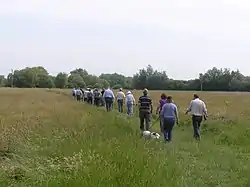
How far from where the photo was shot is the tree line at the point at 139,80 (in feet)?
408

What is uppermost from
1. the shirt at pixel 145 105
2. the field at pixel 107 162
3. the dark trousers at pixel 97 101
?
the shirt at pixel 145 105

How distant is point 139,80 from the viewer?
136 m

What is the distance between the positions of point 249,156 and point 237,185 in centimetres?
413

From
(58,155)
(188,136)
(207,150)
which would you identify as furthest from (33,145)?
(188,136)

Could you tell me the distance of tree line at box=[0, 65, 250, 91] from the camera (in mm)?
124438

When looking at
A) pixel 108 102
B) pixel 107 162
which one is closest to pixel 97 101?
pixel 108 102

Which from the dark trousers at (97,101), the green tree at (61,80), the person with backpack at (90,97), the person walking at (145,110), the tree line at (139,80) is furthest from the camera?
the green tree at (61,80)

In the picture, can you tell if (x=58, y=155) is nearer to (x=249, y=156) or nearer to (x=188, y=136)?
(x=249, y=156)

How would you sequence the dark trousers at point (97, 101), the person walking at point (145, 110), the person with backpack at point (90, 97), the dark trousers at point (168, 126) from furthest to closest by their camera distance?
the person with backpack at point (90, 97) → the dark trousers at point (97, 101) → the person walking at point (145, 110) → the dark trousers at point (168, 126)

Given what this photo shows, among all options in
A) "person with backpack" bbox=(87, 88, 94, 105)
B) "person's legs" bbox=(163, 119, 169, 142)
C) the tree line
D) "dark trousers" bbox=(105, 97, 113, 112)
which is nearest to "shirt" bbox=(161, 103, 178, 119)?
"person's legs" bbox=(163, 119, 169, 142)

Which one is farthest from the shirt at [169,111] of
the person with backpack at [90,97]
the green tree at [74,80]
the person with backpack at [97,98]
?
the green tree at [74,80]

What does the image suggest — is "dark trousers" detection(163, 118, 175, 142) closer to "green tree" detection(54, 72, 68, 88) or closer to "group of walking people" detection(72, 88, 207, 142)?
"group of walking people" detection(72, 88, 207, 142)

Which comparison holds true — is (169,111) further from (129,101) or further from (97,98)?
(97,98)

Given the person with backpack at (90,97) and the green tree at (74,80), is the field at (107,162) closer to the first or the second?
the person with backpack at (90,97)
